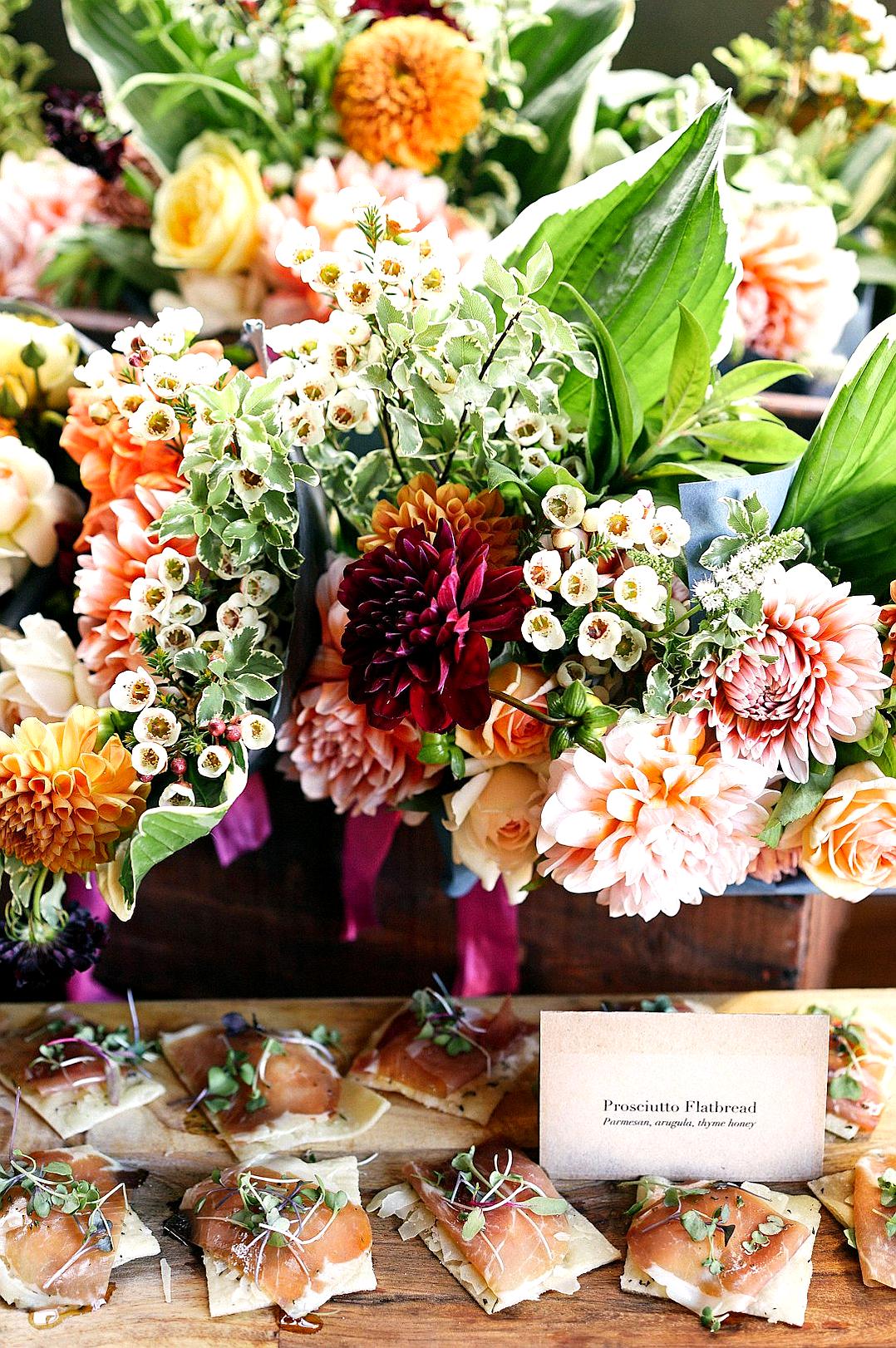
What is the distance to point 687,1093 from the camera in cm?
60

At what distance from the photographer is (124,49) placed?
0.88 m

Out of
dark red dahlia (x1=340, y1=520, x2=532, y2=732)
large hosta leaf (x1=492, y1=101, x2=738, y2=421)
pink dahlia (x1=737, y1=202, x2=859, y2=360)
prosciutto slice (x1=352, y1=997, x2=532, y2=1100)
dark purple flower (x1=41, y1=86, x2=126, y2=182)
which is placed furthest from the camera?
dark purple flower (x1=41, y1=86, x2=126, y2=182)

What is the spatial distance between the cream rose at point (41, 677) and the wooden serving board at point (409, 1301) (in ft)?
0.83

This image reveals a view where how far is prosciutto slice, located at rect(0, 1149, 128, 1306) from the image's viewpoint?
558 mm

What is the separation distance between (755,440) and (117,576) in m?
0.34

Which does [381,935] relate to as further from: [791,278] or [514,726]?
[791,278]

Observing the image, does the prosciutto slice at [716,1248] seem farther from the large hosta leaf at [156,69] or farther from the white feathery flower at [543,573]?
the large hosta leaf at [156,69]

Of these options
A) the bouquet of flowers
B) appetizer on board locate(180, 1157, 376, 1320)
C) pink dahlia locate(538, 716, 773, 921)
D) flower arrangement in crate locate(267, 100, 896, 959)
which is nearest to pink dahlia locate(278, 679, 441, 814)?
flower arrangement in crate locate(267, 100, 896, 959)

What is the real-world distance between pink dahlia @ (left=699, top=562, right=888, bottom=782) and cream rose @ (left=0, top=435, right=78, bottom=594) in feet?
1.24

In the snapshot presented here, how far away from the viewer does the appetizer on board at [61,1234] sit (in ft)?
1.83

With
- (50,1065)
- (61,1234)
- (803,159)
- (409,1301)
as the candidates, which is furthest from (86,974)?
(803,159)

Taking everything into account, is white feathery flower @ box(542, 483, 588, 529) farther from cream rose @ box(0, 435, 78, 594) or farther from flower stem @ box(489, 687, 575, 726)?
cream rose @ box(0, 435, 78, 594)

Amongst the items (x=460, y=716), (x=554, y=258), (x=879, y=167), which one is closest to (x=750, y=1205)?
(x=460, y=716)

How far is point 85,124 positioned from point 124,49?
7 centimetres
